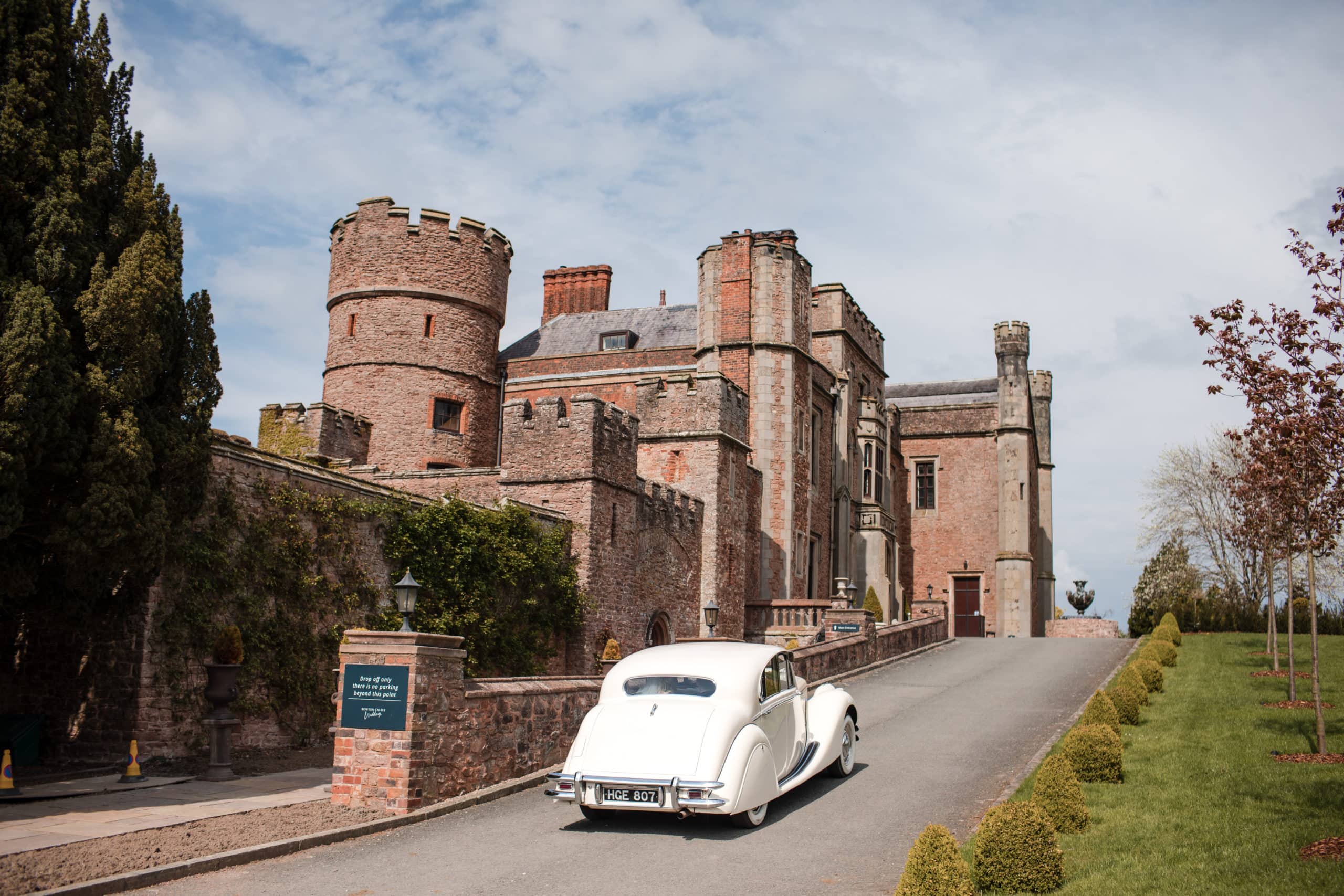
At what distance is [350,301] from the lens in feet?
97.7

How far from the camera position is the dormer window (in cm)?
3497

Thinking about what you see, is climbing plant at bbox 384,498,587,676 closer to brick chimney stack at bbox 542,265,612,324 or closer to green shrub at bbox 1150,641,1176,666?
green shrub at bbox 1150,641,1176,666

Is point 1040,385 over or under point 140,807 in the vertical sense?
over

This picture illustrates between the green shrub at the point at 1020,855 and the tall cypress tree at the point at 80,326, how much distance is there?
8.56 m

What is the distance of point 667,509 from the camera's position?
25.9 meters

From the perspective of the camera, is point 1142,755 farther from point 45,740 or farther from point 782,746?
point 45,740

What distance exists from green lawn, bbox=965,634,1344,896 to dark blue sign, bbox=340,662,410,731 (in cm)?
558

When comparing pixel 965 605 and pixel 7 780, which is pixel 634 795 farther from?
pixel 965 605

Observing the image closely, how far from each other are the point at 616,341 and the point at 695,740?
25876 millimetres

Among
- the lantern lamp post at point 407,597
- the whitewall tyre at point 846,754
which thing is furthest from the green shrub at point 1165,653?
the lantern lamp post at point 407,597

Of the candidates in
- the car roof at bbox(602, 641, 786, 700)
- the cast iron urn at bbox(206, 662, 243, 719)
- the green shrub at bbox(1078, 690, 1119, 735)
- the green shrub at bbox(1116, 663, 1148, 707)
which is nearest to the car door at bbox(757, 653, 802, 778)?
the car roof at bbox(602, 641, 786, 700)

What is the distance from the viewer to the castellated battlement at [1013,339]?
43938 mm

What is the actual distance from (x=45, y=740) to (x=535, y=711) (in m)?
6.16

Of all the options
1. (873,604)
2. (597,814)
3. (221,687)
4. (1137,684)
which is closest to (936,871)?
(597,814)
